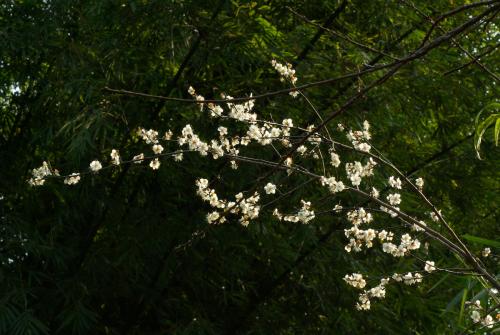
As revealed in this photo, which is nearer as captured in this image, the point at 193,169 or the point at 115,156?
the point at 115,156

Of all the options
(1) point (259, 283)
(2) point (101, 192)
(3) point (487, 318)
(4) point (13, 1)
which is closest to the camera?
(3) point (487, 318)

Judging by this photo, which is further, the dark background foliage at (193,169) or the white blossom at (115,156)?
the dark background foliage at (193,169)

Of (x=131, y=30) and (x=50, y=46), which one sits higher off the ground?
(x=131, y=30)

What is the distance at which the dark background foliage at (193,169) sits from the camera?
3338mm

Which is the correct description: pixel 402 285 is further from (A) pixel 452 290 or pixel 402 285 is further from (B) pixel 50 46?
(B) pixel 50 46

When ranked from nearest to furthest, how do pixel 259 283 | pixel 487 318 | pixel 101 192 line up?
pixel 487 318
pixel 101 192
pixel 259 283

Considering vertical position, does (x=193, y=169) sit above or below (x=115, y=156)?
below

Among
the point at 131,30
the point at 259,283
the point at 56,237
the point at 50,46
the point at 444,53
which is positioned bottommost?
the point at 56,237

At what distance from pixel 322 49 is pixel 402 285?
121 centimetres

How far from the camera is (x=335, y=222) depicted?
11.6 ft

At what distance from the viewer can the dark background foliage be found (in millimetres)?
3338

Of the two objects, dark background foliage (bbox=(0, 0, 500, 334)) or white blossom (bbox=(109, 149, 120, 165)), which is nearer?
white blossom (bbox=(109, 149, 120, 165))

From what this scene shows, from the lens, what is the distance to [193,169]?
3352mm

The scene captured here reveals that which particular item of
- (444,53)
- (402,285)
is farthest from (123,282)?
(444,53)
